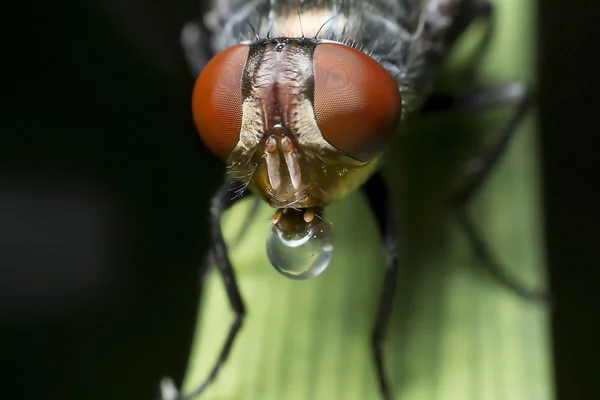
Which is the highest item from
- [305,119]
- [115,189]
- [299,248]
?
[305,119]

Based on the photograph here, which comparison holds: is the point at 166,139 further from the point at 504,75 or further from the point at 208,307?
the point at 504,75

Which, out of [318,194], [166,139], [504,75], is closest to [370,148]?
[318,194]

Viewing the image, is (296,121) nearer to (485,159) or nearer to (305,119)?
(305,119)

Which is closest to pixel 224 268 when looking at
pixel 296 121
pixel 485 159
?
pixel 296 121

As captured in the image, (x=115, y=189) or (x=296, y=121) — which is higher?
(x=296, y=121)

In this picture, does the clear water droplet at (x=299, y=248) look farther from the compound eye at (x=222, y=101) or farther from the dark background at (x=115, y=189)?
the dark background at (x=115, y=189)

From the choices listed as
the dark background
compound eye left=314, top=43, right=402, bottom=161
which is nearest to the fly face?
compound eye left=314, top=43, right=402, bottom=161

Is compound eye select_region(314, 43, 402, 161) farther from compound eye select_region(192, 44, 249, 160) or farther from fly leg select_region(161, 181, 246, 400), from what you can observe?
fly leg select_region(161, 181, 246, 400)
